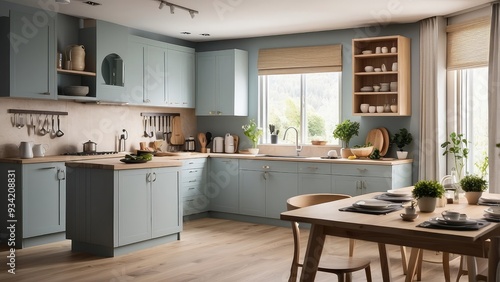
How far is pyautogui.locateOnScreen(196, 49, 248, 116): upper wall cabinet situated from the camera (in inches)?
308

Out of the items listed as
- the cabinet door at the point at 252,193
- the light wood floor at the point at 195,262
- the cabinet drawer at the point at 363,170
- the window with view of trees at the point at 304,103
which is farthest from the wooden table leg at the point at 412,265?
the window with view of trees at the point at 304,103

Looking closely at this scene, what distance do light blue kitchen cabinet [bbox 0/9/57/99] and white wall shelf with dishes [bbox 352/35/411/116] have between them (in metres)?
3.57

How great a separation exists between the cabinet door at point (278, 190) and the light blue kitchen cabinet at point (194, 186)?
1000mm

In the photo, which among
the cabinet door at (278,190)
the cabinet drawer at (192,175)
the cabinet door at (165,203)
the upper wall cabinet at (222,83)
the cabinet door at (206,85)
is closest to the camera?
the cabinet door at (165,203)

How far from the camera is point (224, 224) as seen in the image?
720cm

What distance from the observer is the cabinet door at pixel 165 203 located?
Answer: 5715 mm

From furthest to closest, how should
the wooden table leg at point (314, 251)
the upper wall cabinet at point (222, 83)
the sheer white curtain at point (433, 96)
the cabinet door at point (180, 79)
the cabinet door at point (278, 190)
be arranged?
the upper wall cabinet at point (222, 83), the cabinet door at point (180, 79), the cabinet door at point (278, 190), the sheer white curtain at point (433, 96), the wooden table leg at point (314, 251)

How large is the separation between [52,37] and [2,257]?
2412 millimetres

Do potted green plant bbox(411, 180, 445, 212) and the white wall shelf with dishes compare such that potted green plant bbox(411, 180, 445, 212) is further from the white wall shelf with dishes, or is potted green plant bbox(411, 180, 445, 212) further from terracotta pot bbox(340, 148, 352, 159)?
terracotta pot bbox(340, 148, 352, 159)

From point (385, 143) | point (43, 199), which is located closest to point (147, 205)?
point (43, 199)

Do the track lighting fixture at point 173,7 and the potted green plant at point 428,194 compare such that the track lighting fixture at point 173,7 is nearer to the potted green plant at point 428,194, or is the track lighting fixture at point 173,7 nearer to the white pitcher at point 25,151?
the white pitcher at point 25,151

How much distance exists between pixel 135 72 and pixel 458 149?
4.07 m

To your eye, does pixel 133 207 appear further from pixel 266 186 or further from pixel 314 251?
pixel 314 251

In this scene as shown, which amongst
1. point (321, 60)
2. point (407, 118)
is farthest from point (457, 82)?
point (321, 60)
